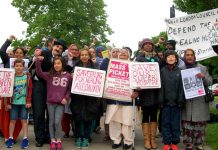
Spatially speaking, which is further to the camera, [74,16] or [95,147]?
[74,16]

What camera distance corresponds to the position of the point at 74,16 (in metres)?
36.3

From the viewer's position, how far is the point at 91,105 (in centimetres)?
847

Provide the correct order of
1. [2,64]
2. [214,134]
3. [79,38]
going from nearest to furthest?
[2,64]
[214,134]
[79,38]

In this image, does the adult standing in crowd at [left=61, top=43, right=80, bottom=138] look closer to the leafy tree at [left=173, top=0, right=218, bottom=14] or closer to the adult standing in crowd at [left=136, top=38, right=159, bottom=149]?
the adult standing in crowd at [left=136, top=38, right=159, bottom=149]

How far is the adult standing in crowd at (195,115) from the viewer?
26.4 ft

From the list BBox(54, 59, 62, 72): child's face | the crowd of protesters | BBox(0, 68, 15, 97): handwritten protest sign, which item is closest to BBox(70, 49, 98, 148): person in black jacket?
the crowd of protesters

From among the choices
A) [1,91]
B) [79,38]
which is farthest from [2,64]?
[79,38]

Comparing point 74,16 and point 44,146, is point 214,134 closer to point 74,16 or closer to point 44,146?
point 44,146

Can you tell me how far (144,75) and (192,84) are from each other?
3.17 ft

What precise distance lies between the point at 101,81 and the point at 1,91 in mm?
2039

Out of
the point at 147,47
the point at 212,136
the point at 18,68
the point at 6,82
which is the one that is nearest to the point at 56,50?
the point at 18,68

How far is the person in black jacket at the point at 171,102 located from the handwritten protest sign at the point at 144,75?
0.18 m

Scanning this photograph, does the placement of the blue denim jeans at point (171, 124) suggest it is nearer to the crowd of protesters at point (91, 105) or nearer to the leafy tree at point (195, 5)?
the crowd of protesters at point (91, 105)

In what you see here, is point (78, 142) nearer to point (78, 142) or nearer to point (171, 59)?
point (78, 142)
